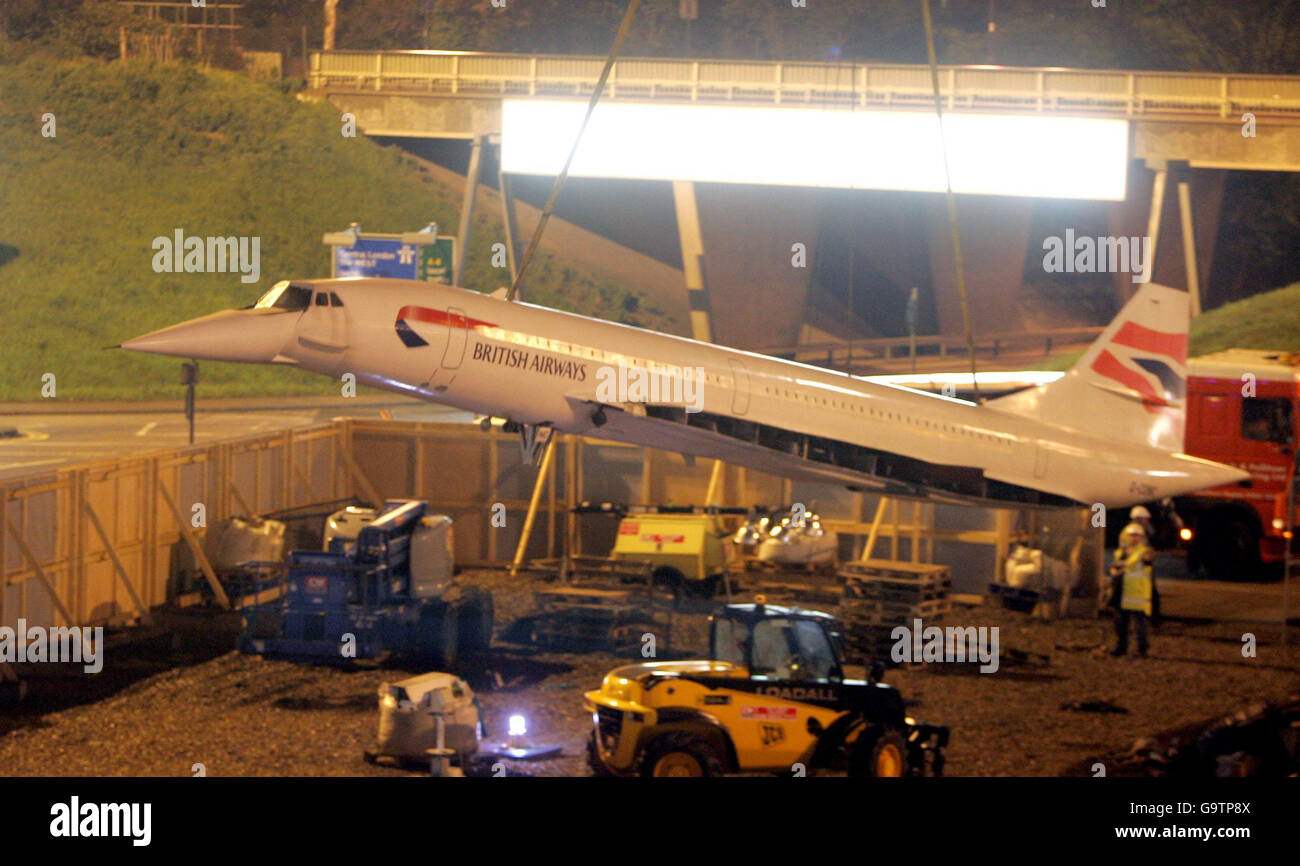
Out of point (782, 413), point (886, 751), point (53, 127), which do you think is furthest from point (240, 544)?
point (53, 127)

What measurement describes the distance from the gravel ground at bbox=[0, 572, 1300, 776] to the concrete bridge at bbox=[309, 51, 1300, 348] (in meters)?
25.1

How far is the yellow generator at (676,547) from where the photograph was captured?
24844mm

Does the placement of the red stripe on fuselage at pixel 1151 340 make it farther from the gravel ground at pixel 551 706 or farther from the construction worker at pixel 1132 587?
the gravel ground at pixel 551 706

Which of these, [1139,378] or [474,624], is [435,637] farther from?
[1139,378]

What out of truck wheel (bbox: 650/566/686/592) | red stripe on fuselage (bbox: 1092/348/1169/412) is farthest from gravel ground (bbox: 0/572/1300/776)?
red stripe on fuselage (bbox: 1092/348/1169/412)

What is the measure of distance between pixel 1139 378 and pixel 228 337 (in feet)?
47.2

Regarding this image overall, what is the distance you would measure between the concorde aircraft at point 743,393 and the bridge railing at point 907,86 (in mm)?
25941

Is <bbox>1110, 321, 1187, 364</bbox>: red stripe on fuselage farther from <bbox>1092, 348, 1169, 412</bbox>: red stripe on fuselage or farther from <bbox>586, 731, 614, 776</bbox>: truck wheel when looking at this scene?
<bbox>586, 731, 614, 776</bbox>: truck wheel

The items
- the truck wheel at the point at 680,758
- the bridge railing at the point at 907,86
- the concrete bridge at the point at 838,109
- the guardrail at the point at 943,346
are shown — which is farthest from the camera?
the guardrail at the point at 943,346

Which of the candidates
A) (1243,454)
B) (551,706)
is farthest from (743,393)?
(1243,454)

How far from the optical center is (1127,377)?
22484 mm

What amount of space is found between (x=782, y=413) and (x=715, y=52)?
51563 mm

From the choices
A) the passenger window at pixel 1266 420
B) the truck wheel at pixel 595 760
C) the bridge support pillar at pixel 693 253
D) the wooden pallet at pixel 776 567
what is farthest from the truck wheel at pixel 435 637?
the bridge support pillar at pixel 693 253

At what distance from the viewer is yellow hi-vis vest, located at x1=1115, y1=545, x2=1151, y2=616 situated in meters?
22.0
